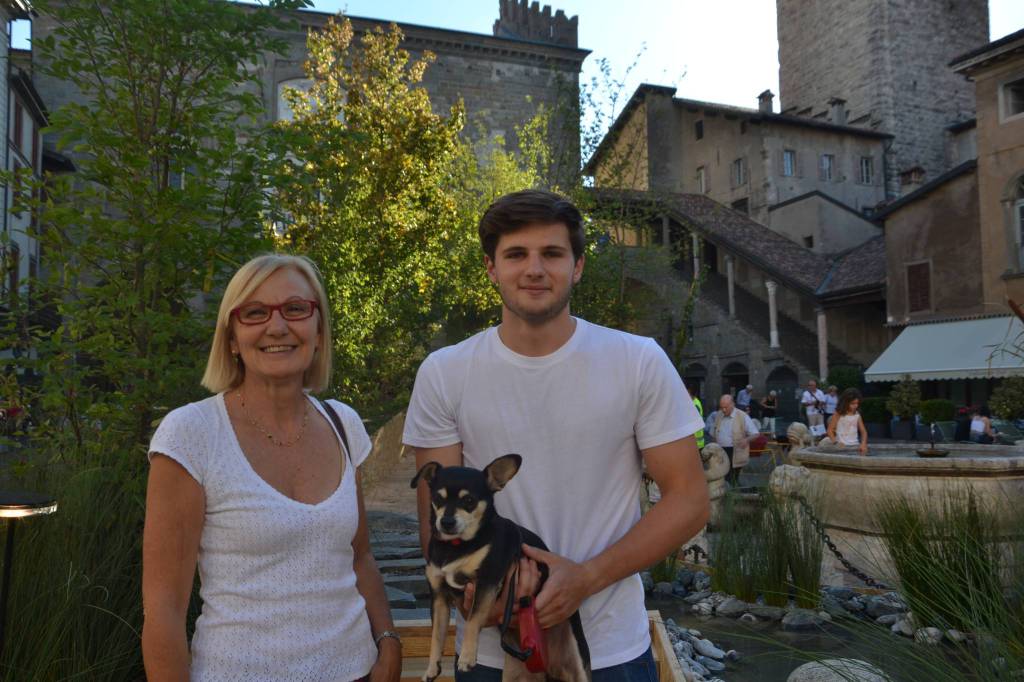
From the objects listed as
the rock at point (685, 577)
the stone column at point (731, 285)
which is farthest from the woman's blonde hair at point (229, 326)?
the stone column at point (731, 285)

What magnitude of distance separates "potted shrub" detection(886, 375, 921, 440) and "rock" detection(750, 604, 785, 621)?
70.3ft

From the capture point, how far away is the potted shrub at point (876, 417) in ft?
88.0

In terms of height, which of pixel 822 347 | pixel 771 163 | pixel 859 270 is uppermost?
pixel 771 163

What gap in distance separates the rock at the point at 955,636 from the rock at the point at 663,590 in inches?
150

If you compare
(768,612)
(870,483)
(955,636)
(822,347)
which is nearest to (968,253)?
(822,347)

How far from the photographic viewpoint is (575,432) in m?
2.15

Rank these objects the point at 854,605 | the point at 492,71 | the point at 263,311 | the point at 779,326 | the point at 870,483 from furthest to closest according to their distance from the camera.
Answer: the point at 492,71 < the point at 779,326 < the point at 870,483 < the point at 854,605 < the point at 263,311

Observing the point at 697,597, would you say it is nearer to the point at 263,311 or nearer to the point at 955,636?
the point at 955,636

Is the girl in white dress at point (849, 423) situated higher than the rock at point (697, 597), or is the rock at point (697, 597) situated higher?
the girl in white dress at point (849, 423)

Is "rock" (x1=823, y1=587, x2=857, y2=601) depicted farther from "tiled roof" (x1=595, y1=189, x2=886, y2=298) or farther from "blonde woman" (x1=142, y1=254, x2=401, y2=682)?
"tiled roof" (x1=595, y1=189, x2=886, y2=298)

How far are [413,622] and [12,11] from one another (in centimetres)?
2542

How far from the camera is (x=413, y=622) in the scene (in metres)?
3.45

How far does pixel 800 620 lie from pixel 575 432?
466 centimetres

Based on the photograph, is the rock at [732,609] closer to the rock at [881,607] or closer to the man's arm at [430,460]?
the rock at [881,607]
